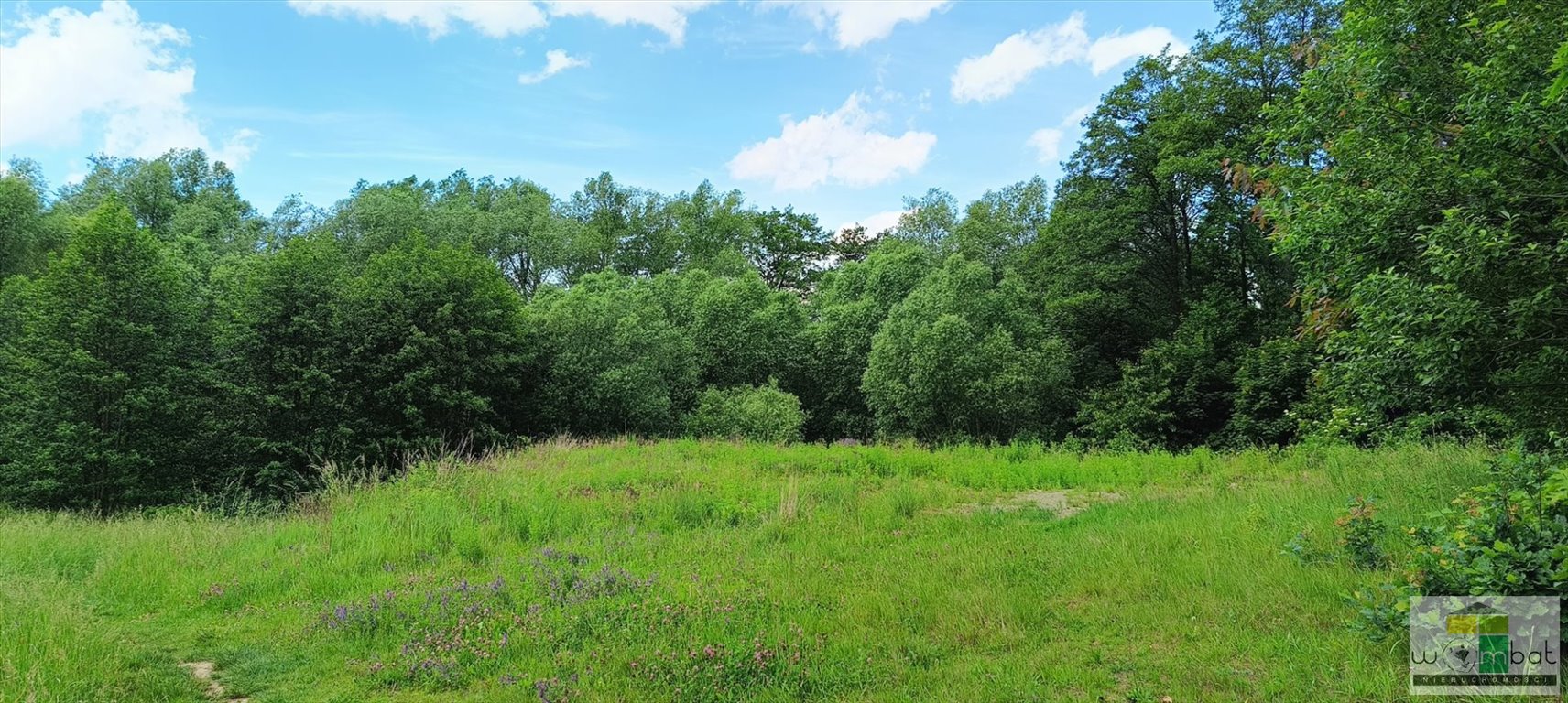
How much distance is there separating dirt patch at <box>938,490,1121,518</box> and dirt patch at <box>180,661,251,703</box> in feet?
24.3

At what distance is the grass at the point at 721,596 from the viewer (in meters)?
4.11

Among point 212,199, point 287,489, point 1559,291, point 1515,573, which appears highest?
point 212,199

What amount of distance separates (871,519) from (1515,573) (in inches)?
235

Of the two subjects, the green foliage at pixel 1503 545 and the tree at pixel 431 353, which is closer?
the green foliage at pixel 1503 545

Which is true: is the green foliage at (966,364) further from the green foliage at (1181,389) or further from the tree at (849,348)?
the tree at (849,348)

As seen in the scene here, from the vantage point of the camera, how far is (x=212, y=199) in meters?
48.1

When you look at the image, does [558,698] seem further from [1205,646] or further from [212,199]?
[212,199]

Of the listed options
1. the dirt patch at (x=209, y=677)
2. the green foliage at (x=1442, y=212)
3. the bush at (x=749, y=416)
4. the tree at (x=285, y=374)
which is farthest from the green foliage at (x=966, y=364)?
the dirt patch at (x=209, y=677)

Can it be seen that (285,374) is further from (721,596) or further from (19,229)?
(721,596)

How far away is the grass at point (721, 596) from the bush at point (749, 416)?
14.7 m

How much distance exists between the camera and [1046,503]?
387 inches

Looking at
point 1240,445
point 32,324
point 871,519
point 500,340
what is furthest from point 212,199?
point 1240,445

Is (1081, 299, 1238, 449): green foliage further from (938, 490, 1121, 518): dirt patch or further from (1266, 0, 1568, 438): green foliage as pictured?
(1266, 0, 1568, 438): green foliage

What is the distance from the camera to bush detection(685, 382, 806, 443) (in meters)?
25.1
